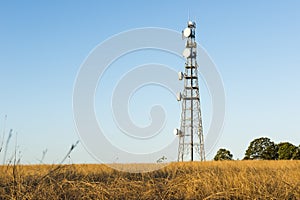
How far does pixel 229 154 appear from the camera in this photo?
32625 mm

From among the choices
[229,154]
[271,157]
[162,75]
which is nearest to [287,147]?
[271,157]

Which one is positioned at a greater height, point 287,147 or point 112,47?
point 287,147

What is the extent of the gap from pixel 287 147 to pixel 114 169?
2365 cm

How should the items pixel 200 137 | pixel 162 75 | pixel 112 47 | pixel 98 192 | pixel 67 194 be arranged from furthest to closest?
pixel 200 137
pixel 162 75
pixel 112 47
pixel 67 194
pixel 98 192

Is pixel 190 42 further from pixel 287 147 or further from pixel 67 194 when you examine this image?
pixel 67 194

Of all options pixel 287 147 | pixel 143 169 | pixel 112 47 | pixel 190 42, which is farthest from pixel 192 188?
pixel 287 147

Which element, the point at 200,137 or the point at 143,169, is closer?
the point at 143,169

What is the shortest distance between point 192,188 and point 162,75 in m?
6.97

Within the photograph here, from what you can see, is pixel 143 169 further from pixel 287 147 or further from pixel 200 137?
pixel 287 147

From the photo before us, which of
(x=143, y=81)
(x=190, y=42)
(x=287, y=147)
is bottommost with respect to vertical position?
(x=143, y=81)

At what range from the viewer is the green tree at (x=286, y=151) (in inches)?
1194

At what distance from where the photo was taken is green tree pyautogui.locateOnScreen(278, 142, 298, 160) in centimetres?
3033

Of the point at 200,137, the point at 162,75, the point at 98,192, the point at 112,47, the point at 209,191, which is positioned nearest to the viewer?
the point at 98,192

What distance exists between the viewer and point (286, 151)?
30469 millimetres
